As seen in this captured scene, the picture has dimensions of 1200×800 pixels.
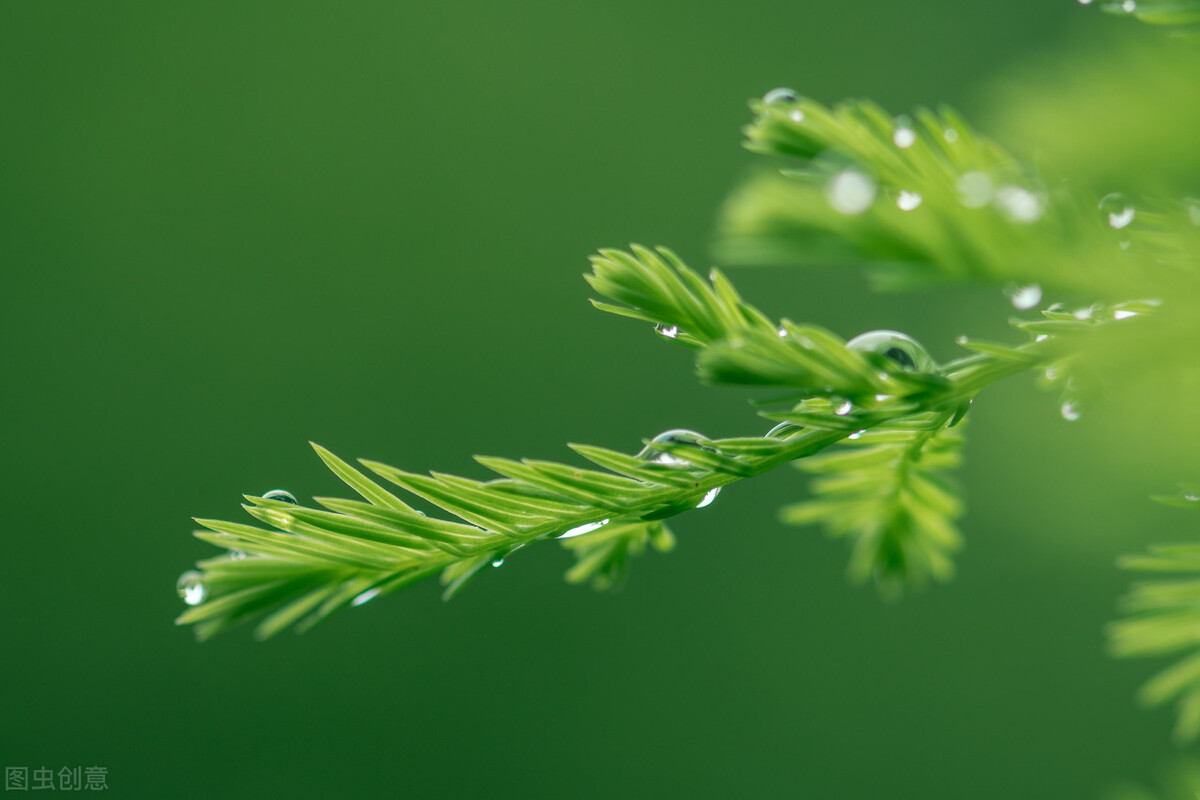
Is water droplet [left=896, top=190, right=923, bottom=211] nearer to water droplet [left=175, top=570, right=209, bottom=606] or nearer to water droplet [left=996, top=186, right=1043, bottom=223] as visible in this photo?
water droplet [left=996, top=186, right=1043, bottom=223]

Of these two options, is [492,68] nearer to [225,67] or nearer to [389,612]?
[225,67]

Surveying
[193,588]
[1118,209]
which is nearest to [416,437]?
[193,588]

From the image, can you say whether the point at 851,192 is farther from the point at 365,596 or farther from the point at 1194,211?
the point at 365,596

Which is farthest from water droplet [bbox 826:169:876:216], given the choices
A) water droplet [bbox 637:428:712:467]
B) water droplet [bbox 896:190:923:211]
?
water droplet [bbox 637:428:712:467]

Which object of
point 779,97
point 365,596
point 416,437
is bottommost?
point 365,596

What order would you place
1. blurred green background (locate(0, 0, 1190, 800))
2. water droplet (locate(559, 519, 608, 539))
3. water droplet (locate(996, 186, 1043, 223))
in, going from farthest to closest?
blurred green background (locate(0, 0, 1190, 800)) < water droplet (locate(559, 519, 608, 539)) < water droplet (locate(996, 186, 1043, 223))

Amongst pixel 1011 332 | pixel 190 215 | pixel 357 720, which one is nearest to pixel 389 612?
pixel 357 720
